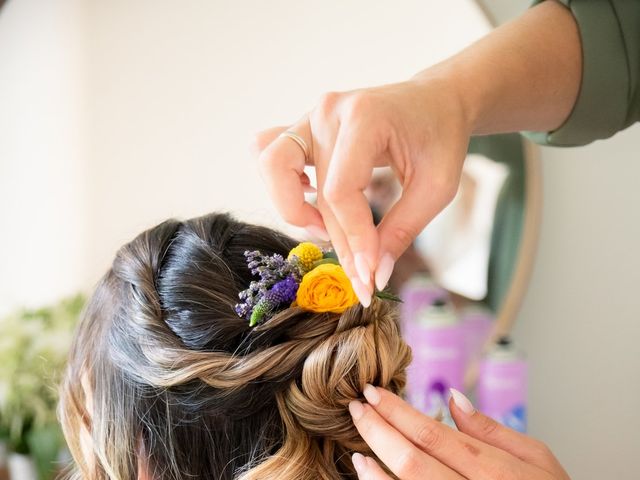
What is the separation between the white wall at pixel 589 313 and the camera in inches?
70.0

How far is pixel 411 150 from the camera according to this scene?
26.7 inches

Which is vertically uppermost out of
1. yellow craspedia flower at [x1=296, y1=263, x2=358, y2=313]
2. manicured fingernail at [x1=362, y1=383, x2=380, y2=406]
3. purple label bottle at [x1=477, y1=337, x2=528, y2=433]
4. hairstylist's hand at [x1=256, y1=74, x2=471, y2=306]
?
hairstylist's hand at [x1=256, y1=74, x2=471, y2=306]

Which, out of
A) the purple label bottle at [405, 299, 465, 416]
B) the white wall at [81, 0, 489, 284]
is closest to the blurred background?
the white wall at [81, 0, 489, 284]

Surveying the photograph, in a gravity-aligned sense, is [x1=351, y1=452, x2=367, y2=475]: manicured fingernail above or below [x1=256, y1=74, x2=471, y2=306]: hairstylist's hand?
below

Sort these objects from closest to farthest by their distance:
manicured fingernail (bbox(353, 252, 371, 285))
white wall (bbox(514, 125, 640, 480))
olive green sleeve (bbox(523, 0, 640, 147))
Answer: manicured fingernail (bbox(353, 252, 371, 285)), olive green sleeve (bbox(523, 0, 640, 147)), white wall (bbox(514, 125, 640, 480))

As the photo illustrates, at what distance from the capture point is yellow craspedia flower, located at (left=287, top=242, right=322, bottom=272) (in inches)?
29.4

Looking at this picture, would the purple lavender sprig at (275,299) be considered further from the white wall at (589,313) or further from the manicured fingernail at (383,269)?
the white wall at (589,313)

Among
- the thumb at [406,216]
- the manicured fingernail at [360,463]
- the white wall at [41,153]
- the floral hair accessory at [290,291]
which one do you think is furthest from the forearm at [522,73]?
the white wall at [41,153]

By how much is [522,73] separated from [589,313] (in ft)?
3.73

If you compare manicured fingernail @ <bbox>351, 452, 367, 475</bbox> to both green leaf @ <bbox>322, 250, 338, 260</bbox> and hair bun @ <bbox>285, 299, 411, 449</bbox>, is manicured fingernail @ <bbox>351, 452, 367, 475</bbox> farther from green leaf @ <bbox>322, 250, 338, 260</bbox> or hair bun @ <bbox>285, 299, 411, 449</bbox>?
green leaf @ <bbox>322, 250, 338, 260</bbox>

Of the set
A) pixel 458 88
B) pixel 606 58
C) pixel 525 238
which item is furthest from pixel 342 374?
pixel 525 238

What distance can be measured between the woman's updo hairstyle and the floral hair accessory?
1 cm

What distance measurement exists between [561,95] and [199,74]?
961 millimetres

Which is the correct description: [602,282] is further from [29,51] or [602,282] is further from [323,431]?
[29,51]
